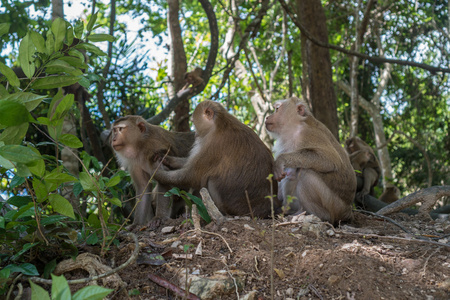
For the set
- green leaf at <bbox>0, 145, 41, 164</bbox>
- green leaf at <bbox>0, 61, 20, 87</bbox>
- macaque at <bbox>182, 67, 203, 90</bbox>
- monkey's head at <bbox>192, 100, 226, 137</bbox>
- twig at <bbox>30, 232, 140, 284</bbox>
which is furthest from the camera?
macaque at <bbox>182, 67, 203, 90</bbox>

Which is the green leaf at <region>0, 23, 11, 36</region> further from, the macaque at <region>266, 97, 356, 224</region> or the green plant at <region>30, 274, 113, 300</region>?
the macaque at <region>266, 97, 356, 224</region>

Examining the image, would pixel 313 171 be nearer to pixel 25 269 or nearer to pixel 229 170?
pixel 229 170

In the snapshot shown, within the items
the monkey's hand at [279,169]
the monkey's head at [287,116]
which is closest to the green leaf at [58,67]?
the monkey's hand at [279,169]

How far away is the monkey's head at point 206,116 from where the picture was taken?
16.5ft

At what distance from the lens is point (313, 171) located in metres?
4.76

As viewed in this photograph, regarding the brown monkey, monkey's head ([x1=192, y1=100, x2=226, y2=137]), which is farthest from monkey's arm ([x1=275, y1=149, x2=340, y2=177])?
monkey's head ([x1=192, y1=100, x2=226, y2=137])

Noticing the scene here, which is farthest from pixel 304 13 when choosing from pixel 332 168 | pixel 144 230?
pixel 144 230

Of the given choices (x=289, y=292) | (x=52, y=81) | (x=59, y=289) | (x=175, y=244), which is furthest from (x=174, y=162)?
(x=59, y=289)

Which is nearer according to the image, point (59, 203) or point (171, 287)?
point (59, 203)

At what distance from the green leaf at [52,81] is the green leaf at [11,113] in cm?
54

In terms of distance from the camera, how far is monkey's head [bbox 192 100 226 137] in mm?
5035

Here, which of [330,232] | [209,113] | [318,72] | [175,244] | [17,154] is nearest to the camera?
[17,154]

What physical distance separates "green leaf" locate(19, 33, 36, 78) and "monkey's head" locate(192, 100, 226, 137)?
2374mm

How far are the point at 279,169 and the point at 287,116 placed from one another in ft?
2.37
